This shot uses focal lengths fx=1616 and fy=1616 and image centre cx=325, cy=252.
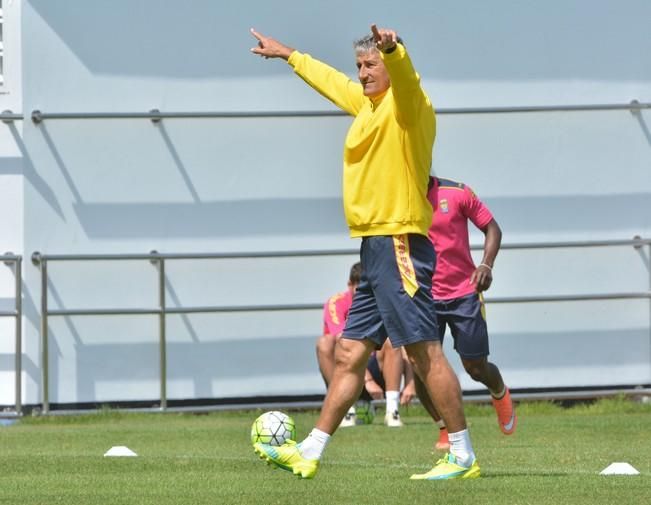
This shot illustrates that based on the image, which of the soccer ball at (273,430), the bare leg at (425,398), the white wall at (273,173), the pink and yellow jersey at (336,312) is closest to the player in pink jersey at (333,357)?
the pink and yellow jersey at (336,312)

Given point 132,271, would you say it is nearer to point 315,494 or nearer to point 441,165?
point 441,165

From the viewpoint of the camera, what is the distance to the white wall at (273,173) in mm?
14055

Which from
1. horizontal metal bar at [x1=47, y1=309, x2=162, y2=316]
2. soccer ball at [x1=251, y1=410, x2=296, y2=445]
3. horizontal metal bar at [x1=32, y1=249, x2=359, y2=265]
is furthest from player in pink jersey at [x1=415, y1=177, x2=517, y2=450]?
horizontal metal bar at [x1=47, y1=309, x2=162, y2=316]

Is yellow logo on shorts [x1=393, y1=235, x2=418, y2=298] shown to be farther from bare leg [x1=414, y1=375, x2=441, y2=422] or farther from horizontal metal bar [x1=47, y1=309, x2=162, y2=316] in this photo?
horizontal metal bar [x1=47, y1=309, x2=162, y2=316]

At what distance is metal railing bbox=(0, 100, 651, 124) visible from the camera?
1399cm

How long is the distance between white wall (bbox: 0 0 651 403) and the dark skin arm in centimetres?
474

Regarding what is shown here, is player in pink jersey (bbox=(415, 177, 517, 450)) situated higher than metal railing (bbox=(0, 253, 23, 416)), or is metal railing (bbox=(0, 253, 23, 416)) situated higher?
metal railing (bbox=(0, 253, 23, 416))

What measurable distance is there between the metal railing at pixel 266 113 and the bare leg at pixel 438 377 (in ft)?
22.6

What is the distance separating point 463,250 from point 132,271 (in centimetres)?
475

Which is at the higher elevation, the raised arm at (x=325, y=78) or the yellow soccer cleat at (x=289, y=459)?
the raised arm at (x=325, y=78)

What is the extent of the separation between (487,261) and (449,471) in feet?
5.19

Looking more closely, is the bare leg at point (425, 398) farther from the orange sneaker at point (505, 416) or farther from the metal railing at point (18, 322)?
the metal railing at point (18, 322)

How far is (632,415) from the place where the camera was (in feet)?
44.9

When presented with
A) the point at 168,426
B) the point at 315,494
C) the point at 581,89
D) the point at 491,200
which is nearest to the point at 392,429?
the point at 168,426
